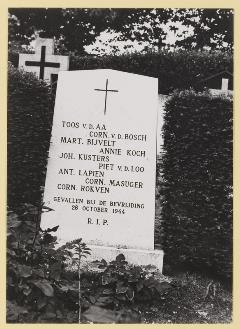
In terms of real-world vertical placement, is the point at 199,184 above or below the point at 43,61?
below

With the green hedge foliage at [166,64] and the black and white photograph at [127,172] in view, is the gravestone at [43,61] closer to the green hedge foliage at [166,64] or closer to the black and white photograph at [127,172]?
the black and white photograph at [127,172]

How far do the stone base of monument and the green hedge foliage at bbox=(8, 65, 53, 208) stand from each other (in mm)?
1188

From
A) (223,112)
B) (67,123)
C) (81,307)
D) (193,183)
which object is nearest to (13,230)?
(81,307)

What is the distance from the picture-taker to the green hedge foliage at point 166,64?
29.9 ft

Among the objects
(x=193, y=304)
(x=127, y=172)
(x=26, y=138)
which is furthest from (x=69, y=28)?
(x=193, y=304)

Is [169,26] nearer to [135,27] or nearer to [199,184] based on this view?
[135,27]

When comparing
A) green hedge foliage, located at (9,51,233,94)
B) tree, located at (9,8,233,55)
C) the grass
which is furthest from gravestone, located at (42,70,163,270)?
tree, located at (9,8,233,55)

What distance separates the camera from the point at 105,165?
614cm

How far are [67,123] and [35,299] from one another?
9.36ft

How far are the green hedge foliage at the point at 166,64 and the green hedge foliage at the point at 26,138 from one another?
3071mm

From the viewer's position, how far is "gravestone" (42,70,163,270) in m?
6.03

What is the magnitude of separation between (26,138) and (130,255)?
222 cm

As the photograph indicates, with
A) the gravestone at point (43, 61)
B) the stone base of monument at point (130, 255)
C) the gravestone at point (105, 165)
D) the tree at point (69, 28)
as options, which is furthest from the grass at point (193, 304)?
the tree at point (69, 28)

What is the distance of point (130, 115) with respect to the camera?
20.5 ft
